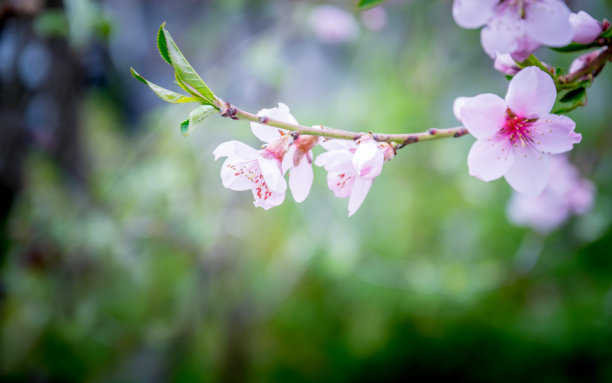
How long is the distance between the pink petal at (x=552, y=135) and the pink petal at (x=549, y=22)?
85 mm

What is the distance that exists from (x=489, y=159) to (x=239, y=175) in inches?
11.2

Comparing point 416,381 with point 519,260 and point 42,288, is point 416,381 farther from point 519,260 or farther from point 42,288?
point 42,288

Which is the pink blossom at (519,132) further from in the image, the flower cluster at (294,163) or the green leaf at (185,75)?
the green leaf at (185,75)

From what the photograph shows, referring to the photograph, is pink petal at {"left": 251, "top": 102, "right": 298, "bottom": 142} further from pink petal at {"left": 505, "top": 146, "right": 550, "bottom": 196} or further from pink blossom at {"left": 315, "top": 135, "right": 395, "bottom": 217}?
pink petal at {"left": 505, "top": 146, "right": 550, "bottom": 196}

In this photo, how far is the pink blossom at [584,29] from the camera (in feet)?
1.33

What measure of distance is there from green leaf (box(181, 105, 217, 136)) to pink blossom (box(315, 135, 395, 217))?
136mm

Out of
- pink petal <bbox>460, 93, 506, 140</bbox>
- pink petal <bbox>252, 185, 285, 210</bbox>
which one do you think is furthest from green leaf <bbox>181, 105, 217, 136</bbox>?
pink petal <bbox>460, 93, 506, 140</bbox>

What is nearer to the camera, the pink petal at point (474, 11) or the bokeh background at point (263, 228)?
the pink petal at point (474, 11)

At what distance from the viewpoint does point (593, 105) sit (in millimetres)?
2467

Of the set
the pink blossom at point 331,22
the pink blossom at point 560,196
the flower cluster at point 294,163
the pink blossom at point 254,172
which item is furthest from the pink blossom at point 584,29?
the pink blossom at point 331,22

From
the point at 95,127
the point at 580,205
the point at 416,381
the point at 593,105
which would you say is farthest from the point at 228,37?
the point at 593,105

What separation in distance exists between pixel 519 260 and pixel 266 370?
1.27m

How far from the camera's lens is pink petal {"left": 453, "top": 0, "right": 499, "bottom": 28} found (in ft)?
1.26

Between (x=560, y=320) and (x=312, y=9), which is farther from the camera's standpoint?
(x=560, y=320)
